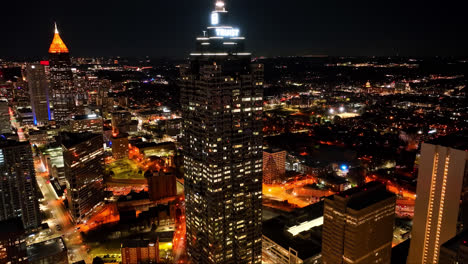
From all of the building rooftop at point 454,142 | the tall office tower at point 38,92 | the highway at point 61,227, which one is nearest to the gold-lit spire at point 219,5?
the building rooftop at point 454,142

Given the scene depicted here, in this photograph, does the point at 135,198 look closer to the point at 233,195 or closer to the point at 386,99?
the point at 233,195

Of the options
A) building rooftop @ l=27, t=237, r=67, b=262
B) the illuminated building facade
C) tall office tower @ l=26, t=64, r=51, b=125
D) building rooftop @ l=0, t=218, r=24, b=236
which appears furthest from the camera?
tall office tower @ l=26, t=64, r=51, b=125

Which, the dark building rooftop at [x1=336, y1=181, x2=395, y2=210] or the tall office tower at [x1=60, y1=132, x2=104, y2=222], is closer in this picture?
the dark building rooftop at [x1=336, y1=181, x2=395, y2=210]

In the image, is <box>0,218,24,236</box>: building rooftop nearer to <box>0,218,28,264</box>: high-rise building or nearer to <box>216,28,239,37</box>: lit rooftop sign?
<box>0,218,28,264</box>: high-rise building

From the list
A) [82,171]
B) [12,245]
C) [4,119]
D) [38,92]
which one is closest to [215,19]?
[12,245]

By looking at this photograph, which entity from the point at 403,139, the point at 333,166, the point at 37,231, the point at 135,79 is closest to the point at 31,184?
the point at 37,231

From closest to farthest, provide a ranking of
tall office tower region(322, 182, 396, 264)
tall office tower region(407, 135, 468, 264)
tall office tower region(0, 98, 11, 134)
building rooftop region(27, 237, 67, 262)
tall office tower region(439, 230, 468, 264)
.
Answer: tall office tower region(439, 230, 468, 264) → tall office tower region(322, 182, 396, 264) → tall office tower region(407, 135, 468, 264) → building rooftop region(27, 237, 67, 262) → tall office tower region(0, 98, 11, 134)

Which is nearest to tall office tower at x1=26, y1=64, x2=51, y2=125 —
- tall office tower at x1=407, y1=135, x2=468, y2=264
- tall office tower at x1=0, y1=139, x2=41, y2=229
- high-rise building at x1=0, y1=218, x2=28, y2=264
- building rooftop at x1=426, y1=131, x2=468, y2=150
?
tall office tower at x1=0, y1=139, x2=41, y2=229
